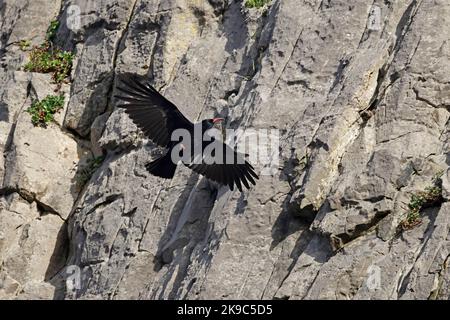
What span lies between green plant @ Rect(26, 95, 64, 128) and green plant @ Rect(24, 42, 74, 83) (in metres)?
0.57

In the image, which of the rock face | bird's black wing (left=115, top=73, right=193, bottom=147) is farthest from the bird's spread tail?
the rock face

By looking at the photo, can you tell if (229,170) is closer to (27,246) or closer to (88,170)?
(27,246)

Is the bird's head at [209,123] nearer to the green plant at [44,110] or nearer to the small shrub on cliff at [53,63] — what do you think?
the green plant at [44,110]

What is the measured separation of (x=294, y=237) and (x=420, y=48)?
2.98m

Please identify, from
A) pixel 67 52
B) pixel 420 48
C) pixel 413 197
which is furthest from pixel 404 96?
pixel 67 52

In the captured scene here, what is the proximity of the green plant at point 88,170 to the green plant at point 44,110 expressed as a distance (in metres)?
1.03

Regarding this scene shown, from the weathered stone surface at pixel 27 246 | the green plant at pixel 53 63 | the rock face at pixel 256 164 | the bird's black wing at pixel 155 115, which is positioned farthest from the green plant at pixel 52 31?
the bird's black wing at pixel 155 115

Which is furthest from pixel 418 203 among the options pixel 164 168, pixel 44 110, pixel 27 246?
pixel 44 110

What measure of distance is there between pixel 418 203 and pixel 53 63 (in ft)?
28.8

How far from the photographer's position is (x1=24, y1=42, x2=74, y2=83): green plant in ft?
64.4

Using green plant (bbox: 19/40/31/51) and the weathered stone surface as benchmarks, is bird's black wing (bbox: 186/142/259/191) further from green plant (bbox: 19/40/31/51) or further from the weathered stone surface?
green plant (bbox: 19/40/31/51)

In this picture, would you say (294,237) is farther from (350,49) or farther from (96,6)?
(96,6)

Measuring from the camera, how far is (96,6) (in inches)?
782

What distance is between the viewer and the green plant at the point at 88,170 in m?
18.4
